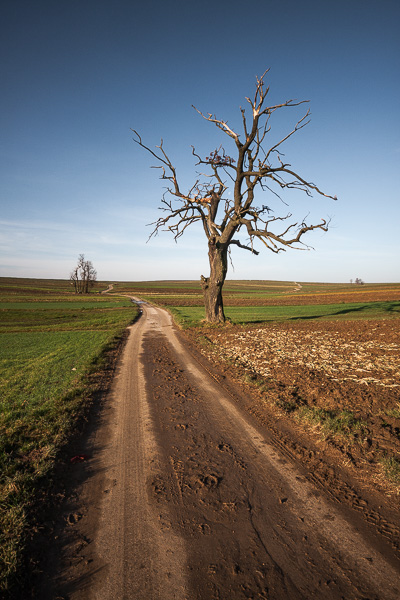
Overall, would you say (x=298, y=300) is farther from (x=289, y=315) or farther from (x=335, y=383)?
(x=335, y=383)

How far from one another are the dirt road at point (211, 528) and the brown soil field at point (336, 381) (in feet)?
4.01

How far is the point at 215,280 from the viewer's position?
71.9 ft

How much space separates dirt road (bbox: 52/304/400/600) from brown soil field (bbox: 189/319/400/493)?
48.2 inches

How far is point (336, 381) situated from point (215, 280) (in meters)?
13.8

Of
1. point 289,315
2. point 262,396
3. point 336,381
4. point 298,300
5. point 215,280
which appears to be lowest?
point 262,396

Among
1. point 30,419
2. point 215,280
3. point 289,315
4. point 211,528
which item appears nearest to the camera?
point 211,528

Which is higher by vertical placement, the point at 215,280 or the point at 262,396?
the point at 215,280

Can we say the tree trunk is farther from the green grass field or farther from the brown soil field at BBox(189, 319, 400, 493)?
the green grass field

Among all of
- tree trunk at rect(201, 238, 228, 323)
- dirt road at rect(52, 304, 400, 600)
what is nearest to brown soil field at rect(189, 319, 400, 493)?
dirt road at rect(52, 304, 400, 600)

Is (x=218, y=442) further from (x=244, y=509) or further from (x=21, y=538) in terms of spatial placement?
(x=21, y=538)

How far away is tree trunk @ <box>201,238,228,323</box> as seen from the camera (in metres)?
22.0

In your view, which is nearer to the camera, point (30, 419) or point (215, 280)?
point (30, 419)

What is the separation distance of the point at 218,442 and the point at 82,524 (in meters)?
2.82

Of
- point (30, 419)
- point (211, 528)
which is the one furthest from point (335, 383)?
point (30, 419)
